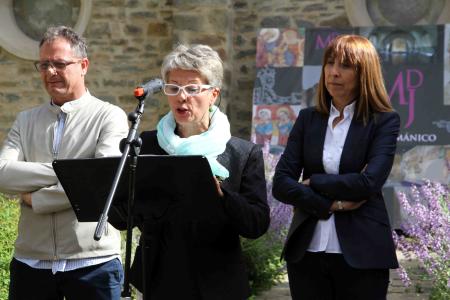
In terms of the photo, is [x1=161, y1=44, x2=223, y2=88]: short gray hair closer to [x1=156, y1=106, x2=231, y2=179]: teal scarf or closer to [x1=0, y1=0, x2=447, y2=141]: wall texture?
[x1=156, y1=106, x2=231, y2=179]: teal scarf

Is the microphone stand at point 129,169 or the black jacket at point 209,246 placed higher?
the microphone stand at point 129,169

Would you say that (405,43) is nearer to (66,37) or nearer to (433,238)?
(433,238)

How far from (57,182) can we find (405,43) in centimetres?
631

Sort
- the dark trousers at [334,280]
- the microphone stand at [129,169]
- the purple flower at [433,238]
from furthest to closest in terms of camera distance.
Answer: the purple flower at [433,238], the dark trousers at [334,280], the microphone stand at [129,169]

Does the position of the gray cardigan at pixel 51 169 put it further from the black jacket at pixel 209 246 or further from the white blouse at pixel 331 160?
the white blouse at pixel 331 160

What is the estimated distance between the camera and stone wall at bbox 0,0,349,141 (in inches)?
401

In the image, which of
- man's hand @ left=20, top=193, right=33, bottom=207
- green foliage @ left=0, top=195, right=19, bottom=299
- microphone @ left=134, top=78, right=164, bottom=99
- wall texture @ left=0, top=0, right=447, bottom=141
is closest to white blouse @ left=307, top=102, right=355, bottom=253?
microphone @ left=134, top=78, right=164, bottom=99

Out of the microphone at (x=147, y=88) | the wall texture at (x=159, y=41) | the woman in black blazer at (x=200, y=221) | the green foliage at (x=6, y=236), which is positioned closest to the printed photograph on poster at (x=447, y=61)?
the wall texture at (x=159, y=41)

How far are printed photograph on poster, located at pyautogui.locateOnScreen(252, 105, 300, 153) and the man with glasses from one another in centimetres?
564

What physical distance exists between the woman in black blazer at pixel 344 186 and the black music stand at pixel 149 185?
672mm

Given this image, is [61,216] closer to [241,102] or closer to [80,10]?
[241,102]

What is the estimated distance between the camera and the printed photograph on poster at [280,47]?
9859 millimetres

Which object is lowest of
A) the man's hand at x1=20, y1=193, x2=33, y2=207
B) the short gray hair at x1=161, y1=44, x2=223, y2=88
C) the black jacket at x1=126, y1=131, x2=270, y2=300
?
the black jacket at x1=126, y1=131, x2=270, y2=300

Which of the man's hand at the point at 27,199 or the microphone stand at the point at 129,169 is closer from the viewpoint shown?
the microphone stand at the point at 129,169
